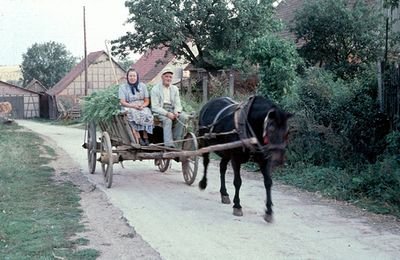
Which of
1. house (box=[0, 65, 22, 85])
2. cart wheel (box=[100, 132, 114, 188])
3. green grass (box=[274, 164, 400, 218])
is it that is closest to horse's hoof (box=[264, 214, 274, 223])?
green grass (box=[274, 164, 400, 218])

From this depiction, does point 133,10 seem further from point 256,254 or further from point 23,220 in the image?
point 256,254

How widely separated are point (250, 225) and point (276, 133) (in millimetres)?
1317

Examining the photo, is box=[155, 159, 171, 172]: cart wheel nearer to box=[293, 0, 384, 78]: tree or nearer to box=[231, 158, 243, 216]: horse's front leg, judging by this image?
box=[231, 158, 243, 216]: horse's front leg

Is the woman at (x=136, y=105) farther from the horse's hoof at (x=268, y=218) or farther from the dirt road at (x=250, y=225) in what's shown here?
the horse's hoof at (x=268, y=218)

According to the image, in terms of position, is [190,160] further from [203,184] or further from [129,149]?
[129,149]

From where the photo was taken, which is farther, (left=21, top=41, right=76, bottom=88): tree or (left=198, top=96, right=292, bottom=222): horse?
(left=21, top=41, right=76, bottom=88): tree

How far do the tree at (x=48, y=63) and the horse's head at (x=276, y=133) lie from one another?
73211 mm

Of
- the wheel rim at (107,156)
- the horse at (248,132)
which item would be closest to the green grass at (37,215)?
the wheel rim at (107,156)

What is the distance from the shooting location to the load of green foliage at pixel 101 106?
10.4 m

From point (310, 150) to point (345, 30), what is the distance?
7.26 meters

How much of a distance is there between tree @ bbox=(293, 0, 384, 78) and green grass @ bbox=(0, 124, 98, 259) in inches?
388

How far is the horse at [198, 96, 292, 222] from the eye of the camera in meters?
6.72

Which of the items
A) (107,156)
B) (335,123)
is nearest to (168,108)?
(107,156)

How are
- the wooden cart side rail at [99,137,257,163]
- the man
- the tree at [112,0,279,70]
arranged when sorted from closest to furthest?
the wooden cart side rail at [99,137,257,163] → the man → the tree at [112,0,279,70]
